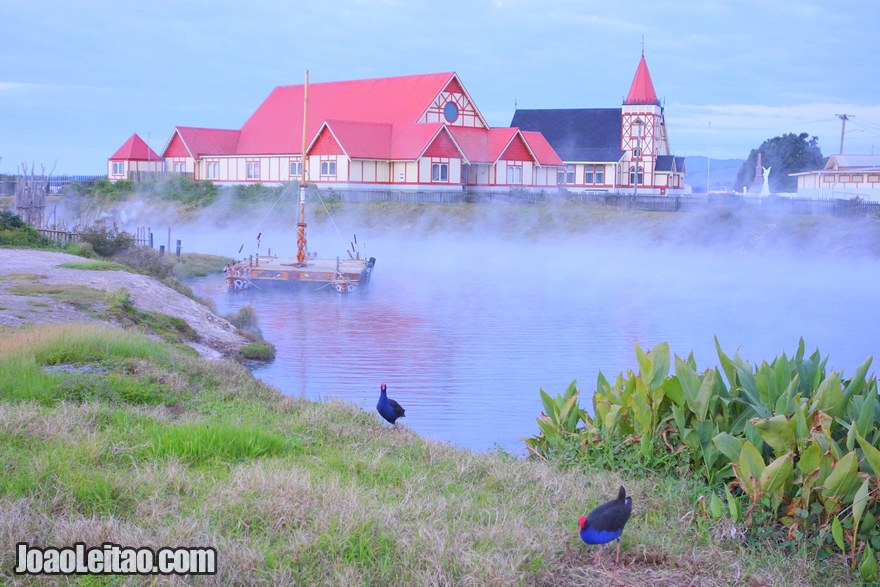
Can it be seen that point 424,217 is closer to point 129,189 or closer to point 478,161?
point 478,161

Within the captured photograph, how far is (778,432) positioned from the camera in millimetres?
6445

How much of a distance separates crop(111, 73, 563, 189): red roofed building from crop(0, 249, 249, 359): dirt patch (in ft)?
118

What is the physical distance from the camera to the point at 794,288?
3769cm

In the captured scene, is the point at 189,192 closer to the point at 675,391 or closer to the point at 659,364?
the point at 659,364

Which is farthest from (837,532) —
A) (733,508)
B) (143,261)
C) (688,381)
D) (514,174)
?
(514,174)

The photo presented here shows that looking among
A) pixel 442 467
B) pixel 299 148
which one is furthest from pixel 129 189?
pixel 442 467

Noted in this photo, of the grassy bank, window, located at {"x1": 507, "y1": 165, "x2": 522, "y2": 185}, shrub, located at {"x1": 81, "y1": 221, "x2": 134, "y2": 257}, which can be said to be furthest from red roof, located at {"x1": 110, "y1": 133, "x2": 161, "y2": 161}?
the grassy bank

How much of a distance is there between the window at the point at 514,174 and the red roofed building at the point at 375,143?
68 mm

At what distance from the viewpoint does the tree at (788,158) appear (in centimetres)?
9225

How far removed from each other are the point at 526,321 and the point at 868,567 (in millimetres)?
23201

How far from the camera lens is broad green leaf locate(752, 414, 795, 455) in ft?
21.0

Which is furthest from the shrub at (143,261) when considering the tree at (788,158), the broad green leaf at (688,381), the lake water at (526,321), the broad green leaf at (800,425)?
the tree at (788,158)

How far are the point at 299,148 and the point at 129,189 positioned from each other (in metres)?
12.8

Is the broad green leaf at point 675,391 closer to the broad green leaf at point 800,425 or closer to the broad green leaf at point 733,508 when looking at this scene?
the broad green leaf at point 800,425
